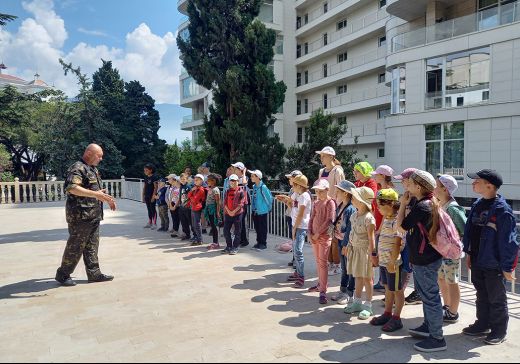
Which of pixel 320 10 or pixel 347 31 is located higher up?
pixel 320 10

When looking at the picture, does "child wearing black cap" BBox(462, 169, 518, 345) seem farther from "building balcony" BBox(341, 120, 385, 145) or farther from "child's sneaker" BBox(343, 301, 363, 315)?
"building balcony" BBox(341, 120, 385, 145)

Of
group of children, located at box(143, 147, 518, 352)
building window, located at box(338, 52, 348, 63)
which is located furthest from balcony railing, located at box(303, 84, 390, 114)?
group of children, located at box(143, 147, 518, 352)

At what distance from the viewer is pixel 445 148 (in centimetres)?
1898

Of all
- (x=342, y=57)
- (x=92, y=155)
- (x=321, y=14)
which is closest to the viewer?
(x=92, y=155)

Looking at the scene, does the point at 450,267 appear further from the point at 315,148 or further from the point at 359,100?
the point at 359,100

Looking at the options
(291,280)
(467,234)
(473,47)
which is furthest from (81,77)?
(467,234)

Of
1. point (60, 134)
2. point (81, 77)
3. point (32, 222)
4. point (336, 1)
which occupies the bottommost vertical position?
point (32, 222)

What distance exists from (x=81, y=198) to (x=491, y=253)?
5216 mm

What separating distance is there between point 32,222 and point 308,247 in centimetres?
977

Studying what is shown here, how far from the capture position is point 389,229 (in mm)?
4172

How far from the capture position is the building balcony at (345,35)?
28.1m

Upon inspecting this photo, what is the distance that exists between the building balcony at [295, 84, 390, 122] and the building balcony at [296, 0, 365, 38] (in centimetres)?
646

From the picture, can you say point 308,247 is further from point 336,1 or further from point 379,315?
point 336,1

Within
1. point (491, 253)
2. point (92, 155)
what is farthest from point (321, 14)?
point (491, 253)
